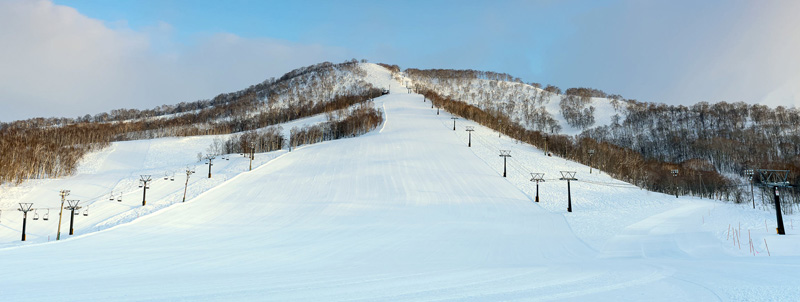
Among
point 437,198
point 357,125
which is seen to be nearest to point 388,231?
point 437,198

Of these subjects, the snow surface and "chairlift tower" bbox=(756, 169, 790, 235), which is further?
"chairlift tower" bbox=(756, 169, 790, 235)

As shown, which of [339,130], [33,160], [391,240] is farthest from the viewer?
[339,130]

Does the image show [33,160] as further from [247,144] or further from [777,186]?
[777,186]

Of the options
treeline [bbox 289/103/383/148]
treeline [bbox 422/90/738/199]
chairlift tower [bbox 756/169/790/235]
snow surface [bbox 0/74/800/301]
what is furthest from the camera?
treeline [bbox 289/103/383/148]

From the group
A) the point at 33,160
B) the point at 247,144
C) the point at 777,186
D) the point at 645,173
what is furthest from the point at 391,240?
the point at 645,173

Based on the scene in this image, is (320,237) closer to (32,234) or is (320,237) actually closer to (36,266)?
(36,266)

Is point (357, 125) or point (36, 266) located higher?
point (357, 125)

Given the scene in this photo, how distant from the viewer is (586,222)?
2922cm

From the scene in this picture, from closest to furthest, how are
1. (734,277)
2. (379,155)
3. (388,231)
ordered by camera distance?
(734,277) → (388,231) → (379,155)

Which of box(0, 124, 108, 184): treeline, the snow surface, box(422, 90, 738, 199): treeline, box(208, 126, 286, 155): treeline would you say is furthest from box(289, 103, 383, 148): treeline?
box(0, 124, 108, 184): treeline

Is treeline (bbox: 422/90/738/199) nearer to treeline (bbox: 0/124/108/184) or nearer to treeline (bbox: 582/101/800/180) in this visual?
treeline (bbox: 582/101/800/180)

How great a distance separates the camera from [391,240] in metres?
22.1

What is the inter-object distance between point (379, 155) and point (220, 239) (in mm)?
44947

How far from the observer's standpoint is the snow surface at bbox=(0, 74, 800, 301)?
345 inches
